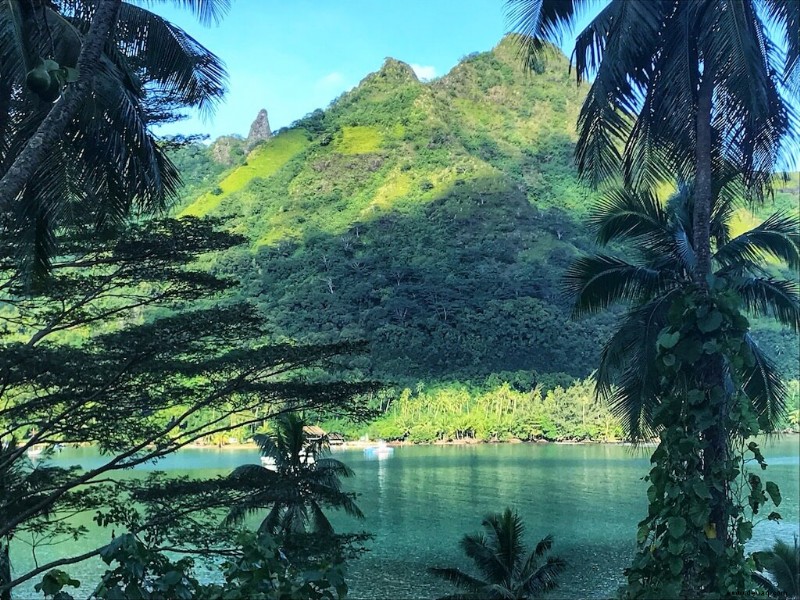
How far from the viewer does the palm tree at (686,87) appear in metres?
5.73

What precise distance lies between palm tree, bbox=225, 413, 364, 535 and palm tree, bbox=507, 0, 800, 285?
517 cm

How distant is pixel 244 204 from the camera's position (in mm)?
93812

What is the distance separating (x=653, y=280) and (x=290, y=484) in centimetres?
551

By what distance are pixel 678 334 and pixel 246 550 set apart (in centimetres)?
171

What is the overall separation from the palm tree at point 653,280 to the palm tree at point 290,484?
420 cm

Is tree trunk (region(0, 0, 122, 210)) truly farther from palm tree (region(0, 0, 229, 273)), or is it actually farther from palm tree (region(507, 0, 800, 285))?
palm tree (region(507, 0, 800, 285))

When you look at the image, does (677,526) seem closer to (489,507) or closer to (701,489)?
(701,489)

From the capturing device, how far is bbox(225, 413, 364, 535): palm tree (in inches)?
350

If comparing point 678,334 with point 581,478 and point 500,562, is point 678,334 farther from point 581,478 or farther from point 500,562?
point 581,478

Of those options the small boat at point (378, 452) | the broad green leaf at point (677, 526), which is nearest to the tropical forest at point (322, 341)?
the broad green leaf at point (677, 526)

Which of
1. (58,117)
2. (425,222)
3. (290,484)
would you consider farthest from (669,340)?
(425,222)

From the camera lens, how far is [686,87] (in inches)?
249

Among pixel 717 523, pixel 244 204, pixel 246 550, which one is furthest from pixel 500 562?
pixel 244 204

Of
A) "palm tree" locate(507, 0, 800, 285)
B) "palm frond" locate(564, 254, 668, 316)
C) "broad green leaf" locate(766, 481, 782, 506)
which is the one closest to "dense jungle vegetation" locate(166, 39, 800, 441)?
"palm frond" locate(564, 254, 668, 316)
